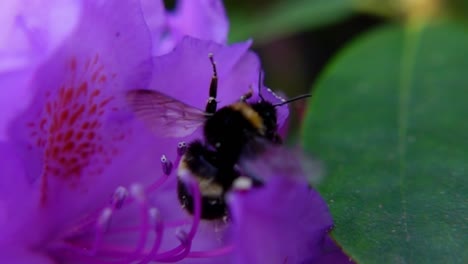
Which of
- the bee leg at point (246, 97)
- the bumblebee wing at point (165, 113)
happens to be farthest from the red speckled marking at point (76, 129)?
the bee leg at point (246, 97)

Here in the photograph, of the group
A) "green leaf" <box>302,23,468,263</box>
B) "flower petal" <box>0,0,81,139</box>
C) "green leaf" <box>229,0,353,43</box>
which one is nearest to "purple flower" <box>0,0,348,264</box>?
"flower petal" <box>0,0,81,139</box>

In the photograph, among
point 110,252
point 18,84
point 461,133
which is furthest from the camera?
point 461,133

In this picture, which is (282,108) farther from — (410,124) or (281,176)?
(410,124)

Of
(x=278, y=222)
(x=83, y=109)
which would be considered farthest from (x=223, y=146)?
(x=83, y=109)

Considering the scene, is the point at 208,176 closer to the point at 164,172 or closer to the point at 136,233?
the point at 164,172

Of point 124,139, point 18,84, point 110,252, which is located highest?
point 18,84

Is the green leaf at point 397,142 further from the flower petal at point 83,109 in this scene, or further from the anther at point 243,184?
the flower petal at point 83,109

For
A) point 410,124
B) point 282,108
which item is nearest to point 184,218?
point 282,108
